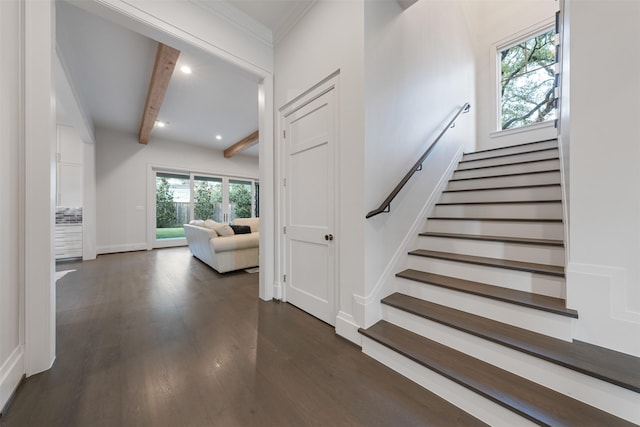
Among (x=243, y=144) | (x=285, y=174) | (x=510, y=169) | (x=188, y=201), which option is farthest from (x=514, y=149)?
(x=188, y=201)

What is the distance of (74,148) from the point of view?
16.4ft

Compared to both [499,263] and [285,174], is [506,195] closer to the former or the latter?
[499,263]

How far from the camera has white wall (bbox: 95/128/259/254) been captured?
5.58m

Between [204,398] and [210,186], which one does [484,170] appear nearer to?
Answer: [204,398]

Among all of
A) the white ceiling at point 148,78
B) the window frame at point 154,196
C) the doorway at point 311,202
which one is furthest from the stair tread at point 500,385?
the window frame at point 154,196

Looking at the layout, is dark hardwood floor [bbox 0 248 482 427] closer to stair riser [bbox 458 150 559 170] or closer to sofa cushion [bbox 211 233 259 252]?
sofa cushion [bbox 211 233 259 252]

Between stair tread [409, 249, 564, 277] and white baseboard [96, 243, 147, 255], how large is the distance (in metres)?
6.86

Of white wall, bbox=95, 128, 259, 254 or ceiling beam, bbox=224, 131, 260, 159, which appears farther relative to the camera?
ceiling beam, bbox=224, 131, 260, 159

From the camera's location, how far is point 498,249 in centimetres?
187

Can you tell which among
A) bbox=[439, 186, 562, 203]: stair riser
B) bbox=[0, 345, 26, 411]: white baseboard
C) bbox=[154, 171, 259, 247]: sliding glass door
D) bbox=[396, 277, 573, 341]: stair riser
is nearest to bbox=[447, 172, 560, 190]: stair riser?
bbox=[439, 186, 562, 203]: stair riser

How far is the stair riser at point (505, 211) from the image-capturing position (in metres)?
1.99

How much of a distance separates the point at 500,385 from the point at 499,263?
33.4 inches

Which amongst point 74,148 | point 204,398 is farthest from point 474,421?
point 74,148

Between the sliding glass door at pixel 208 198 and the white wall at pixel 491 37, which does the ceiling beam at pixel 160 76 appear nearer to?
the sliding glass door at pixel 208 198
